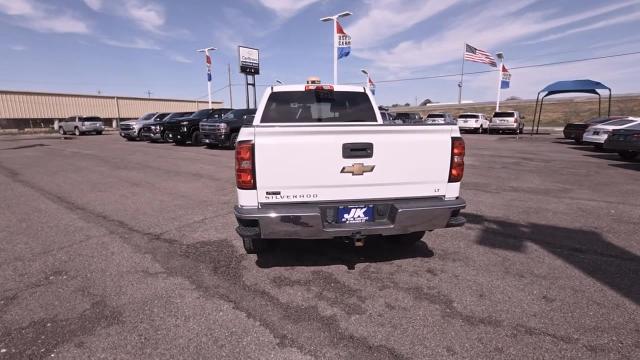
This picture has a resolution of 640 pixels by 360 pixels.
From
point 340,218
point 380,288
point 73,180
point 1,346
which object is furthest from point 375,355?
point 73,180

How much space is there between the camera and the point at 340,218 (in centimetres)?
331

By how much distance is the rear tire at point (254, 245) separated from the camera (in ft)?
12.8

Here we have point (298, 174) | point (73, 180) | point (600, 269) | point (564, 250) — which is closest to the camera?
point (298, 174)

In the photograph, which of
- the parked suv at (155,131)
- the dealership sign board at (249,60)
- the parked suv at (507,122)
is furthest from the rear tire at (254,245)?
the dealership sign board at (249,60)

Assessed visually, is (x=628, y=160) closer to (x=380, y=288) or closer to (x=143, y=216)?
(x=380, y=288)

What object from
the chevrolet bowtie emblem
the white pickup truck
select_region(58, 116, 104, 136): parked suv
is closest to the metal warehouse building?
select_region(58, 116, 104, 136): parked suv

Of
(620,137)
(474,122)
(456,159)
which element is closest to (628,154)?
(620,137)

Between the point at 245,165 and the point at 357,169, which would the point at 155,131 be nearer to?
the point at 245,165

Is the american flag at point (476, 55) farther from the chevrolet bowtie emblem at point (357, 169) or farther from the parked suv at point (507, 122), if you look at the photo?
the chevrolet bowtie emblem at point (357, 169)

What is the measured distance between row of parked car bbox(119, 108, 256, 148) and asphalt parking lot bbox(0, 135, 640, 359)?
9.77 meters

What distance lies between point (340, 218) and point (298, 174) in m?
0.57

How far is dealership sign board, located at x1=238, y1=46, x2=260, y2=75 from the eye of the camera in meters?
33.7

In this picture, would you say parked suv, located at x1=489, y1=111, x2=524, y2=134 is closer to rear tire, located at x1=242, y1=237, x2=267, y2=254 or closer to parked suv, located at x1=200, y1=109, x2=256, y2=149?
parked suv, located at x1=200, y1=109, x2=256, y2=149

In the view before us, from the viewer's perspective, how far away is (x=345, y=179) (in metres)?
3.33
